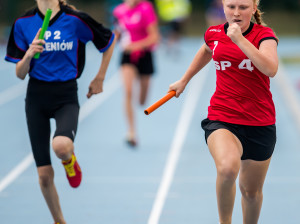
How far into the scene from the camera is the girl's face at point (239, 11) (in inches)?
171

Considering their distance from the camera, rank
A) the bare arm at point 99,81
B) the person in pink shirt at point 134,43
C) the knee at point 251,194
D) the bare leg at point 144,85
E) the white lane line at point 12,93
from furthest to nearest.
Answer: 1. the white lane line at point 12,93
2. the bare leg at point 144,85
3. the person in pink shirt at point 134,43
4. the bare arm at point 99,81
5. the knee at point 251,194

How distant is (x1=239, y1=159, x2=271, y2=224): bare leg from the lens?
4.59m

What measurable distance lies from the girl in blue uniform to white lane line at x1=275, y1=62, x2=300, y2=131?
20.3 feet

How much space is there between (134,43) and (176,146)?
1670 mm

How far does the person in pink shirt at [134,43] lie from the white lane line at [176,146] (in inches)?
30.1

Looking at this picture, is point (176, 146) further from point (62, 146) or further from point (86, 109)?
point (62, 146)

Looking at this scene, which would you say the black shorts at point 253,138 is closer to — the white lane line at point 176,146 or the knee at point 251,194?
the knee at point 251,194

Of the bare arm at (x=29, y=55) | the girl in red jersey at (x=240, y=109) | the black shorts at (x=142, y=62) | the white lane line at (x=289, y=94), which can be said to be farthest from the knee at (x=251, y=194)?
the white lane line at (x=289, y=94)

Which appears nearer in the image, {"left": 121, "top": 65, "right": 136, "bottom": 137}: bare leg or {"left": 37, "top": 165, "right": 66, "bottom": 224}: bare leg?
{"left": 37, "top": 165, "right": 66, "bottom": 224}: bare leg

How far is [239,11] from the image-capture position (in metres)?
4.35

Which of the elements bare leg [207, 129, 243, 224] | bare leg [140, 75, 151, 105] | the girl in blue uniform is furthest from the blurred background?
bare leg [207, 129, 243, 224]

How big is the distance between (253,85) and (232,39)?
478 millimetres

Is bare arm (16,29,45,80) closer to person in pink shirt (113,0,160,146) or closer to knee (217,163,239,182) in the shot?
knee (217,163,239,182)

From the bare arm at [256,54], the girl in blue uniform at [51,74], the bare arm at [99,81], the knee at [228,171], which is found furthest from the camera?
the bare arm at [99,81]
